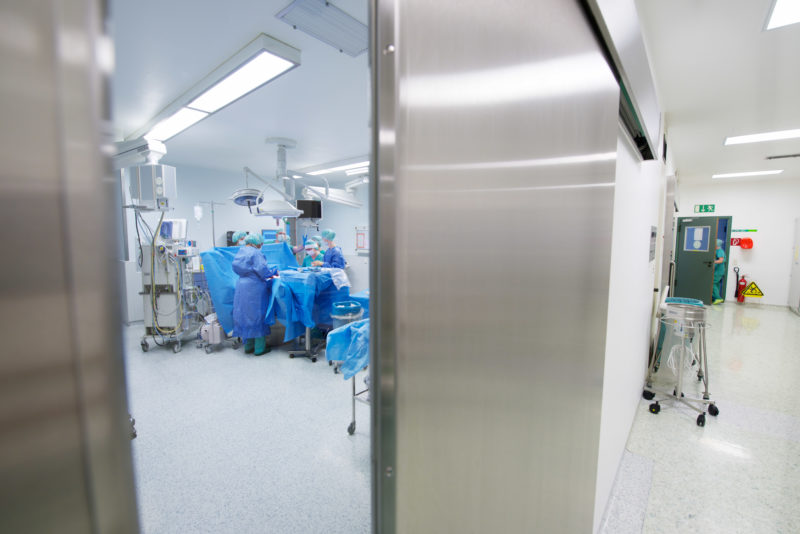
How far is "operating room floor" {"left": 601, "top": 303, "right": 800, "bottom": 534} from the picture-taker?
1.69 m

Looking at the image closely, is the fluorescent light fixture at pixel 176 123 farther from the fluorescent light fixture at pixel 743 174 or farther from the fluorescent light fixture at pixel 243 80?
the fluorescent light fixture at pixel 743 174

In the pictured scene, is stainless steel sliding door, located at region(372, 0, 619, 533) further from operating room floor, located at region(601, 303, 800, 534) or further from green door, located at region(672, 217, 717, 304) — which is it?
green door, located at region(672, 217, 717, 304)

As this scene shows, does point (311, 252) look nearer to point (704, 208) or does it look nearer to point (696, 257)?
point (696, 257)

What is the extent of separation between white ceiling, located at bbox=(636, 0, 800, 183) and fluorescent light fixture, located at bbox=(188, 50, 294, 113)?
2506 mm

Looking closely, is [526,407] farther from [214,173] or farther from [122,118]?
[214,173]

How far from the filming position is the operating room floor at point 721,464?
1694 millimetres

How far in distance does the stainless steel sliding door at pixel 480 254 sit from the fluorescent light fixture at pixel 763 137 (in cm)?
513

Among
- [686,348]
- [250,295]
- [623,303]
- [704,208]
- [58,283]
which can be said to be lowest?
[686,348]

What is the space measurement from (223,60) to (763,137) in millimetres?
6431

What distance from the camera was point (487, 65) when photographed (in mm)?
617

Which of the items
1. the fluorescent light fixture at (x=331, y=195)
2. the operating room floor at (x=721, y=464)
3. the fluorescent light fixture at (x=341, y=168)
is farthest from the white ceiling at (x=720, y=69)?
the fluorescent light fixture at (x=331, y=195)

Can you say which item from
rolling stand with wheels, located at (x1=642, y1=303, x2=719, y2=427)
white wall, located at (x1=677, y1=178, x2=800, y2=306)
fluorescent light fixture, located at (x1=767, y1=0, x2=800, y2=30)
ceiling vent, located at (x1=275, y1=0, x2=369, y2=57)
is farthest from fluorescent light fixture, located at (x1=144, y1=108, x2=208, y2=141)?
white wall, located at (x1=677, y1=178, x2=800, y2=306)

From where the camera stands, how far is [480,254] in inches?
24.3

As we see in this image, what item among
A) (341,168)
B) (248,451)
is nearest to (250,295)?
(248,451)
